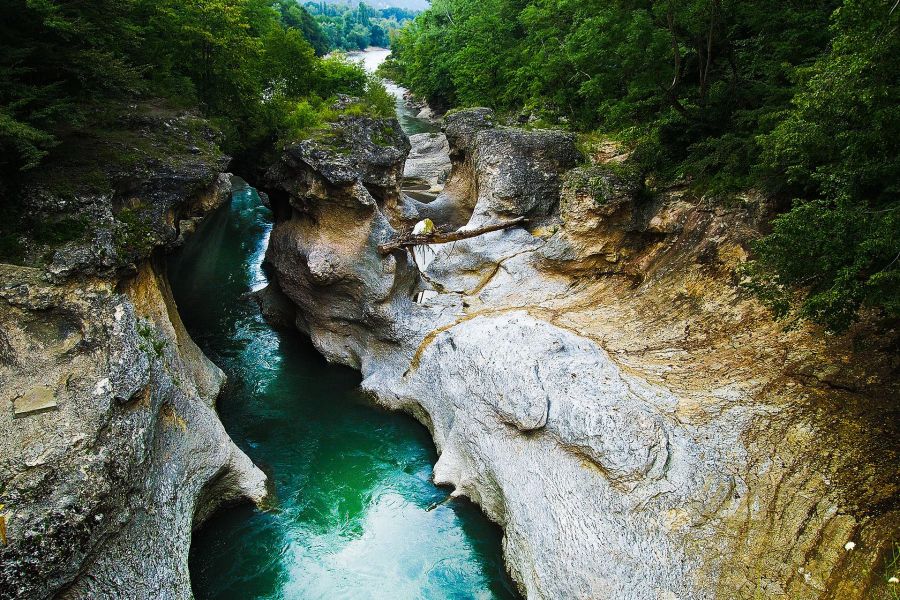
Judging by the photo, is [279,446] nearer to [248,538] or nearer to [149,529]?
[248,538]

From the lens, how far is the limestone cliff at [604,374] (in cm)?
757

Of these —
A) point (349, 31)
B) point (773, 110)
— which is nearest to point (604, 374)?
point (773, 110)

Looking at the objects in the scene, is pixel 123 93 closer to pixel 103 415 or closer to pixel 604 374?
pixel 103 415

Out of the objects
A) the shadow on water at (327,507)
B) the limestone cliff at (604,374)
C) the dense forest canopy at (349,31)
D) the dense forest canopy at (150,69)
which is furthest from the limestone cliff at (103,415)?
the dense forest canopy at (349,31)

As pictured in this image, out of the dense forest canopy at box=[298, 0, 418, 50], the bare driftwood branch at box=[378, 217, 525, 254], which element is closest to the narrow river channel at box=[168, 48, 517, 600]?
the bare driftwood branch at box=[378, 217, 525, 254]

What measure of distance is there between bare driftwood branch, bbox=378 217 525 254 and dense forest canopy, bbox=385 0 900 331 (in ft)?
13.7

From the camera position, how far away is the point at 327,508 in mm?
11047

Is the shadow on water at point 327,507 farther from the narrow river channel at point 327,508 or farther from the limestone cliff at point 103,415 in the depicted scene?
the limestone cliff at point 103,415

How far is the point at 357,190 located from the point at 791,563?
12.7 m

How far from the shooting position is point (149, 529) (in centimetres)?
804

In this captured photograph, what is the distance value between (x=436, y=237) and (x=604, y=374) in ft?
23.9

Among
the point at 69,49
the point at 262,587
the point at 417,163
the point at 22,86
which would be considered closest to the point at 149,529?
the point at 262,587

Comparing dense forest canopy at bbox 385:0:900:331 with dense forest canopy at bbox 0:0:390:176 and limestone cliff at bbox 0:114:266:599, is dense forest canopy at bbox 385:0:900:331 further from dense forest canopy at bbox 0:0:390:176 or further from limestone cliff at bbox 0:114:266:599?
limestone cliff at bbox 0:114:266:599

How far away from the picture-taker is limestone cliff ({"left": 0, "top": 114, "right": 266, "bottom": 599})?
643 cm
